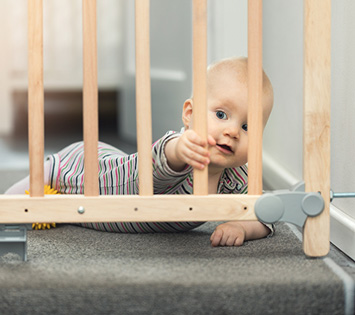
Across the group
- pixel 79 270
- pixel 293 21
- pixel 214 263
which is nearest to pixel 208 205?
pixel 214 263

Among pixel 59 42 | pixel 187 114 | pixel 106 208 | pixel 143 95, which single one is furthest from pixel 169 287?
pixel 59 42

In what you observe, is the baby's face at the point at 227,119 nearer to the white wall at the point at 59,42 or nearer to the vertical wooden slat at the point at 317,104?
the vertical wooden slat at the point at 317,104

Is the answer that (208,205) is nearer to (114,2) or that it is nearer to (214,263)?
(214,263)

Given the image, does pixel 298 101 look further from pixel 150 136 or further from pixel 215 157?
pixel 150 136

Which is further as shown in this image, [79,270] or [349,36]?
[349,36]

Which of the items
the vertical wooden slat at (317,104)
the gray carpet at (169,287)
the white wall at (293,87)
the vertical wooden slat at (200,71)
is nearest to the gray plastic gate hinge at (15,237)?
the gray carpet at (169,287)

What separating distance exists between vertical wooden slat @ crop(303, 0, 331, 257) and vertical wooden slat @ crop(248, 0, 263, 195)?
63mm

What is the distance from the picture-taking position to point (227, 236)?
2.99 ft

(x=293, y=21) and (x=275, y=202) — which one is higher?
(x=293, y=21)

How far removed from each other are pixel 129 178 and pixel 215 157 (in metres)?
0.20

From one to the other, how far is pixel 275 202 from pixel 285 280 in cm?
12

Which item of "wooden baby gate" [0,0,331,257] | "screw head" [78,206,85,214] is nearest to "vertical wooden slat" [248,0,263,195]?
"wooden baby gate" [0,0,331,257]

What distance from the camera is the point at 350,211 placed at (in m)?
0.98

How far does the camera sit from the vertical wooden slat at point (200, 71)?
2.46ft
